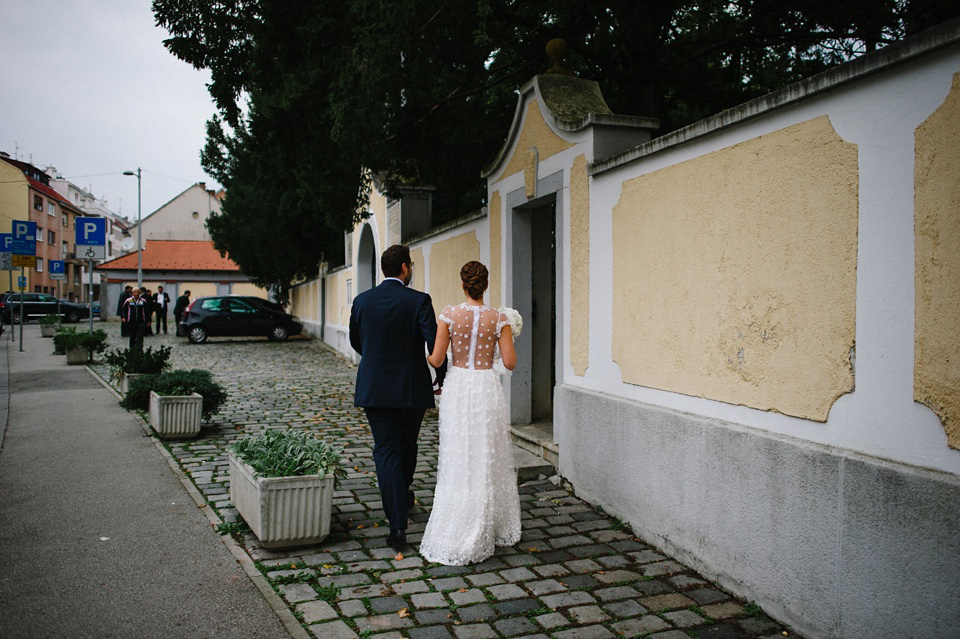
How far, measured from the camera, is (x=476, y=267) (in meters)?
5.11

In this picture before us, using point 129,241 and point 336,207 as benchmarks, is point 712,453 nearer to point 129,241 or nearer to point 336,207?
point 336,207

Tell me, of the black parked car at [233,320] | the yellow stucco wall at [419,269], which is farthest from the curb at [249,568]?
the black parked car at [233,320]

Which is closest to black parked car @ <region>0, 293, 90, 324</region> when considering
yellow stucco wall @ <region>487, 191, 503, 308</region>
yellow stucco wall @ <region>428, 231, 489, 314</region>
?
yellow stucco wall @ <region>428, 231, 489, 314</region>

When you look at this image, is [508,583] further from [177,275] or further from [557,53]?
[177,275]

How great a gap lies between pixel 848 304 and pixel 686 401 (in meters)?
1.52

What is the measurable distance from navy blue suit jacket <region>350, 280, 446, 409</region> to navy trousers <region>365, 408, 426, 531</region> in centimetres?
12

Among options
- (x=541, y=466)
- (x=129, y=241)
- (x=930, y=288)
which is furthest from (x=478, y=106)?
(x=129, y=241)

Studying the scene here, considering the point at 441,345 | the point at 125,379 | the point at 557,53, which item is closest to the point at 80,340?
the point at 125,379

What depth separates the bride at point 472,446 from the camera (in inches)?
192

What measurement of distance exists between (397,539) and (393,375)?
42.8 inches

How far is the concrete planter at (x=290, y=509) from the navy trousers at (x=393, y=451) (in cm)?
36

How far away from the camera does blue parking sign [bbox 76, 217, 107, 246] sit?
616 inches

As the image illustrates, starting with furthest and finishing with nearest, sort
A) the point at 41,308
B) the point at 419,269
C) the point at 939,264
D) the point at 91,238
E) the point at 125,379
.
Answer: the point at 41,308 → the point at 91,238 → the point at 419,269 → the point at 125,379 → the point at 939,264

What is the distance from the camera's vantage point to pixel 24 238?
20.6 m
